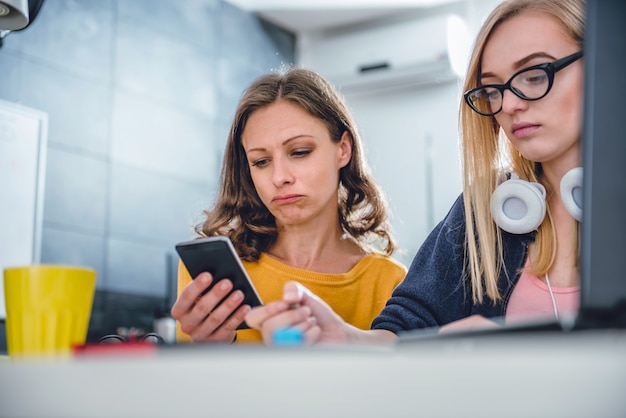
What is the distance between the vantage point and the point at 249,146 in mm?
1822

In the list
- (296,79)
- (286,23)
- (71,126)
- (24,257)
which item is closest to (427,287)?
(296,79)

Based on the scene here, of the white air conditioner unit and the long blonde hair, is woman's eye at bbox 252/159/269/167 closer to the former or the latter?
the long blonde hair

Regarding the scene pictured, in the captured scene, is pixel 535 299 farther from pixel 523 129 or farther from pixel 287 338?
pixel 287 338

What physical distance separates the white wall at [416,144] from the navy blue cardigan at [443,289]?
2659mm

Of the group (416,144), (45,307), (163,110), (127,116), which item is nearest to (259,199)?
A: (45,307)

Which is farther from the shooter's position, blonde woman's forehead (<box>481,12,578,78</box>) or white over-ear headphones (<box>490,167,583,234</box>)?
blonde woman's forehead (<box>481,12,578,78</box>)

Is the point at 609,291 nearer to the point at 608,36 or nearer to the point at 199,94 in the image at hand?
the point at 608,36

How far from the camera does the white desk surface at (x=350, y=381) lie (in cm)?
41

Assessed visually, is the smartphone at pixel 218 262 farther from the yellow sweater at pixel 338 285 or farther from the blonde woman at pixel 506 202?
the yellow sweater at pixel 338 285

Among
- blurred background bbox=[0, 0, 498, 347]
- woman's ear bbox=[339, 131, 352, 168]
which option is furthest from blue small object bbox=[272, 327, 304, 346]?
blurred background bbox=[0, 0, 498, 347]

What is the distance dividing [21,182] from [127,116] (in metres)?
0.79

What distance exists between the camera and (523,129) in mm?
1313

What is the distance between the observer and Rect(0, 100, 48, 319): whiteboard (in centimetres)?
316

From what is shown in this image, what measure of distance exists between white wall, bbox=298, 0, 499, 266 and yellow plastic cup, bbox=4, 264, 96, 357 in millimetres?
3351
